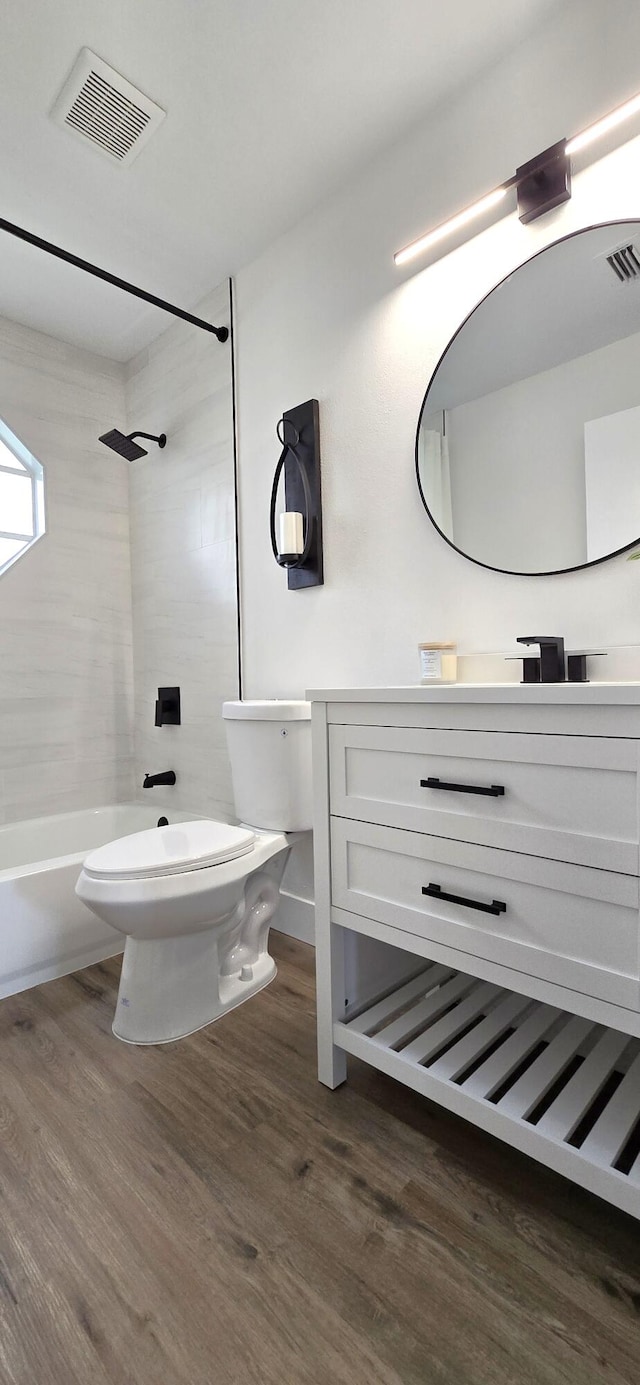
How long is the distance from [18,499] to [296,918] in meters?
1.99

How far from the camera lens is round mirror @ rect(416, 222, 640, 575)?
1.26 metres

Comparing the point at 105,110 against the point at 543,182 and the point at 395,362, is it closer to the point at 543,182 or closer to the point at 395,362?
the point at 395,362

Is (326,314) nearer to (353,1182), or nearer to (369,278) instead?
(369,278)

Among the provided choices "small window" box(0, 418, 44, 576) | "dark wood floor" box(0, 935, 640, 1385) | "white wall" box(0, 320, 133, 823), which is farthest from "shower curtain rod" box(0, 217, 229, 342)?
"dark wood floor" box(0, 935, 640, 1385)

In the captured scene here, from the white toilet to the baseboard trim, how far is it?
0.23 meters

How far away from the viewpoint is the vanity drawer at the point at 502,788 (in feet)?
2.85

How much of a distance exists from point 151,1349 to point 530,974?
700 millimetres

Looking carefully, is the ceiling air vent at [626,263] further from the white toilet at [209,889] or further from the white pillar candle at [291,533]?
the white toilet at [209,889]

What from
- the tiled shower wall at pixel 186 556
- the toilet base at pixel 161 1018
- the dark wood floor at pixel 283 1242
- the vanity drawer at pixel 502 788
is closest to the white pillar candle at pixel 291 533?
the tiled shower wall at pixel 186 556

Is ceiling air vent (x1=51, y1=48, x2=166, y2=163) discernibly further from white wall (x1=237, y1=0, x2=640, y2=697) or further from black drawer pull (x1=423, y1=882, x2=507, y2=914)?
black drawer pull (x1=423, y1=882, x2=507, y2=914)

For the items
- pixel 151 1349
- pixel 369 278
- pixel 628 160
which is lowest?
pixel 151 1349

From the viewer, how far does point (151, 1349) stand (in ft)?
2.65

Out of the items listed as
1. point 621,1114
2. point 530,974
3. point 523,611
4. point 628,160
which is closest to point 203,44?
point 628,160

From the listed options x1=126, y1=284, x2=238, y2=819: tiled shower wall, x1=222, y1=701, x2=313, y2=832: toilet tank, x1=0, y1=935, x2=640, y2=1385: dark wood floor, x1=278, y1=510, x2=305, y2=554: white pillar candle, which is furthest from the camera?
x1=126, y1=284, x2=238, y2=819: tiled shower wall
